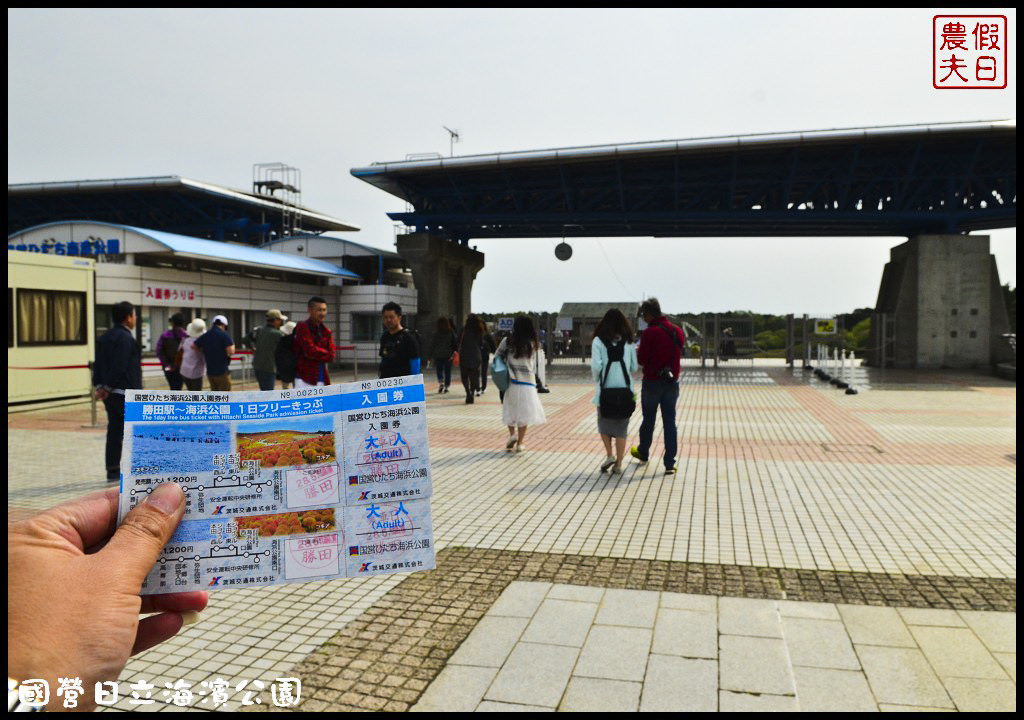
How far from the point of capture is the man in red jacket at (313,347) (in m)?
7.92

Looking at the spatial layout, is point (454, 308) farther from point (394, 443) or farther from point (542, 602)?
point (394, 443)

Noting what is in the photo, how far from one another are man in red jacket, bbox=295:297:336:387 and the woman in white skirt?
2.50 m

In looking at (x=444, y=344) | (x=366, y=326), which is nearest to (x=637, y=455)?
(x=444, y=344)

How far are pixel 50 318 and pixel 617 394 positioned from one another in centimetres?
1268

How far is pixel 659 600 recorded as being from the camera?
4.70 m

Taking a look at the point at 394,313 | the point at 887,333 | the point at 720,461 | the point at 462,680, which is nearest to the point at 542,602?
the point at 462,680

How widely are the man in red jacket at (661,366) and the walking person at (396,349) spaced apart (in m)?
2.58

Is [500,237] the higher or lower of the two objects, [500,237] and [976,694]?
the higher

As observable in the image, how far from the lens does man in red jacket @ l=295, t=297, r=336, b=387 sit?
7922mm

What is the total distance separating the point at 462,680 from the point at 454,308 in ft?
109

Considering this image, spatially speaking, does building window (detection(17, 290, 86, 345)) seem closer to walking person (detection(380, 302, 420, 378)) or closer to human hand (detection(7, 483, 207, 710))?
walking person (detection(380, 302, 420, 378))

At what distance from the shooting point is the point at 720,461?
378 inches

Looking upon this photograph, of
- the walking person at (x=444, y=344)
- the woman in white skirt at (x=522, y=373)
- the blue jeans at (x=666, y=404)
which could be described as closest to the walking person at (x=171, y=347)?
the woman in white skirt at (x=522, y=373)

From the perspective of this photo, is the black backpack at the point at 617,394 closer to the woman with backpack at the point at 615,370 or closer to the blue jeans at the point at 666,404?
the woman with backpack at the point at 615,370
